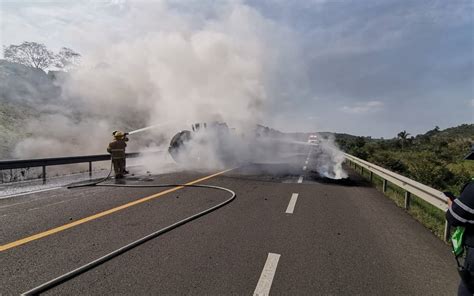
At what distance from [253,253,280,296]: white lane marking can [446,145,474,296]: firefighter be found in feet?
5.68

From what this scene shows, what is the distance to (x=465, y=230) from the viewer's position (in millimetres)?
2506

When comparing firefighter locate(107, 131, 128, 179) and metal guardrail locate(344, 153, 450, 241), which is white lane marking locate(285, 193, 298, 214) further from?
firefighter locate(107, 131, 128, 179)

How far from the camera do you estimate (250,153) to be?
22328mm

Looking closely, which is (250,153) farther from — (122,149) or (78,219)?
(78,219)

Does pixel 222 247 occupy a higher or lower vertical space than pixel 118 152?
lower

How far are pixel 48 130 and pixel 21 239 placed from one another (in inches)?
716

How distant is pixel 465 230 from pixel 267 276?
2.01 metres

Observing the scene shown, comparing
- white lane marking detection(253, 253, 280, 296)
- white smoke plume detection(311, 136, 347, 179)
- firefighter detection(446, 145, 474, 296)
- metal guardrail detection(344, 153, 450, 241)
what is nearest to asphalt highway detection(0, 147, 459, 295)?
white lane marking detection(253, 253, 280, 296)

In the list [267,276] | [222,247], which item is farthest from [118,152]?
[267,276]

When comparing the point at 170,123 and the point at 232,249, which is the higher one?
the point at 170,123

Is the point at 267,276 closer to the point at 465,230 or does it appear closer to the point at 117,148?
the point at 465,230

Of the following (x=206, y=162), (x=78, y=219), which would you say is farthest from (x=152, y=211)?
(x=206, y=162)

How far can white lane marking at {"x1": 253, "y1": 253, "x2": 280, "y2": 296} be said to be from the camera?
3244 millimetres

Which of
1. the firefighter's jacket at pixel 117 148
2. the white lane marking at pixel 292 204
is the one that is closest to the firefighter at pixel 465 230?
the white lane marking at pixel 292 204
